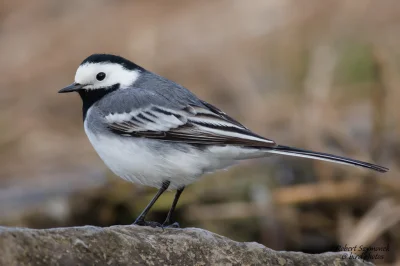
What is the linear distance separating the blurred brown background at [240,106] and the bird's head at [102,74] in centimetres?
216

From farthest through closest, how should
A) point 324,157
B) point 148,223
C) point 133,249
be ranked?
point 148,223
point 324,157
point 133,249

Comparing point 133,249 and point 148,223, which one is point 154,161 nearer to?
point 148,223

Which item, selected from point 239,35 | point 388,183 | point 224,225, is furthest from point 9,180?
point 239,35

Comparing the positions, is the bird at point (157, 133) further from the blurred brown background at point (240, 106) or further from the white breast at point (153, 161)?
the blurred brown background at point (240, 106)

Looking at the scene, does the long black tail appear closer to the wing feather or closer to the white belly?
the wing feather

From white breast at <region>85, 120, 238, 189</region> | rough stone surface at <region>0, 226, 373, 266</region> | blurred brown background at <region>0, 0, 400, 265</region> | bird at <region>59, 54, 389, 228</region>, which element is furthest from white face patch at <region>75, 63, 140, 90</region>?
blurred brown background at <region>0, 0, 400, 265</region>

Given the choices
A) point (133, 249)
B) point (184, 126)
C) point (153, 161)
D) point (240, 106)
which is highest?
point (240, 106)

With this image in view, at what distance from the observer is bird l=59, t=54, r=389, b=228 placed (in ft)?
18.2

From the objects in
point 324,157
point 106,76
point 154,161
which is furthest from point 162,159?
point 324,157

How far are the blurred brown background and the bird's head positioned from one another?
2.16 metres

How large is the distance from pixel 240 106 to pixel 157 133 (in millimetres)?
6249

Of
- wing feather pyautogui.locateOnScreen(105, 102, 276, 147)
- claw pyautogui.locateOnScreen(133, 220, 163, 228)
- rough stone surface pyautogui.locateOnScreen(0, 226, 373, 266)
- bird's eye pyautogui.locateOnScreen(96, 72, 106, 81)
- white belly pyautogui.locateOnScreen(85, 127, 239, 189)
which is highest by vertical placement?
bird's eye pyautogui.locateOnScreen(96, 72, 106, 81)

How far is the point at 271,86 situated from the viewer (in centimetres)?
1298

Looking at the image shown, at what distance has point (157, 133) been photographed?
576 cm
